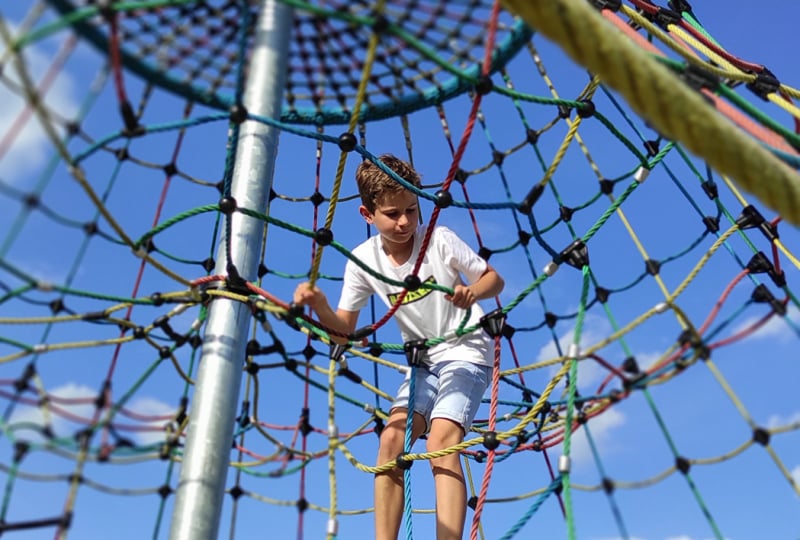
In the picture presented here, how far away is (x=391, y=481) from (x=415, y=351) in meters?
0.39

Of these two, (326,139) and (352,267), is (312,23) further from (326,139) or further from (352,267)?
(352,267)

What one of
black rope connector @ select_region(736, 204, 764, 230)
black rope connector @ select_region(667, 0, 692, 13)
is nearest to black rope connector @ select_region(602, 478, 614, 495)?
black rope connector @ select_region(736, 204, 764, 230)

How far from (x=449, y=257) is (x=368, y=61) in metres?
0.89

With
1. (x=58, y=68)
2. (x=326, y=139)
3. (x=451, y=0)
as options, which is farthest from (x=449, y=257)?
(x=58, y=68)

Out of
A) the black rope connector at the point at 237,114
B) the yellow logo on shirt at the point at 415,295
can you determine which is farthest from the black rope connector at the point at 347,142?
the yellow logo on shirt at the point at 415,295

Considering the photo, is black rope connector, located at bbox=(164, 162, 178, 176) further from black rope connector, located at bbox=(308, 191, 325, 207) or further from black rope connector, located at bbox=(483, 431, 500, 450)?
black rope connector, located at bbox=(483, 431, 500, 450)

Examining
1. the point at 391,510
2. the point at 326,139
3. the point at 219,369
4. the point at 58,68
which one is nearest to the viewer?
the point at 58,68

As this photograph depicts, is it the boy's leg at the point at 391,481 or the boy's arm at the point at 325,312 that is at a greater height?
the boy's arm at the point at 325,312

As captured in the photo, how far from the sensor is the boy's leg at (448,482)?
1740mm

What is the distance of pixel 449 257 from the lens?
2.16m

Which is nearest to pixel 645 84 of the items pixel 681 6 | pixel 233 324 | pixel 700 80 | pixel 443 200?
pixel 700 80

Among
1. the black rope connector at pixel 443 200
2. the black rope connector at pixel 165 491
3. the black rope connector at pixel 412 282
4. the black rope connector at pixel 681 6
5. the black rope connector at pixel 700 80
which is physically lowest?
the black rope connector at pixel 165 491

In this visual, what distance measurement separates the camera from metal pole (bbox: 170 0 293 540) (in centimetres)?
146

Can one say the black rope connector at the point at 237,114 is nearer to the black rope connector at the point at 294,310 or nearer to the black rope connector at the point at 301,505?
the black rope connector at the point at 294,310
